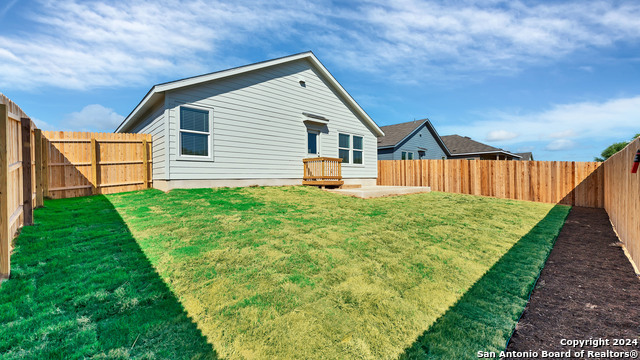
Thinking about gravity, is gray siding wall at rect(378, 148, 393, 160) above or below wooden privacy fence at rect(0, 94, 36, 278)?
above

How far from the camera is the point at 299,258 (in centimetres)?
349

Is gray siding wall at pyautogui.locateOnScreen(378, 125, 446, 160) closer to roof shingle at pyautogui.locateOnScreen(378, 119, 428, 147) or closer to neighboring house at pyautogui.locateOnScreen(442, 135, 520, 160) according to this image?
roof shingle at pyautogui.locateOnScreen(378, 119, 428, 147)

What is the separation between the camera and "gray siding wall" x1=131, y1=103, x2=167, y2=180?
28.1ft

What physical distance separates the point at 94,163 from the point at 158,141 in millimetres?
2032

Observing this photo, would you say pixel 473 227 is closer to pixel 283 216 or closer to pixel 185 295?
pixel 283 216

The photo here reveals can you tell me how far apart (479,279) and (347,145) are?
1086 cm

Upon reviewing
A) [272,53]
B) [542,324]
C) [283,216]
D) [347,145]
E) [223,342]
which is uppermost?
[272,53]

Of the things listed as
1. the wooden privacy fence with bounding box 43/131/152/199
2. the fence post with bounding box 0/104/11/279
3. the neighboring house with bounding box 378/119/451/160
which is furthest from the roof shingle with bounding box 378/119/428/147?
the fence post with bounding box 0/104/11/279

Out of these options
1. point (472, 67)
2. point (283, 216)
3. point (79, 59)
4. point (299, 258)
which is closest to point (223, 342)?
point (299, 258)

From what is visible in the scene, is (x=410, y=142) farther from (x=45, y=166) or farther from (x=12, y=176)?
(x=12, y=176)

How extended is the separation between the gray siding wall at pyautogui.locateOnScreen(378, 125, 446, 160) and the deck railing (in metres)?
11.0

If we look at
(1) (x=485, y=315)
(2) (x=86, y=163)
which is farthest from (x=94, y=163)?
(1) (x=485, y=315)

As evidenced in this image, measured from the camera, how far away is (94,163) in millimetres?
8531

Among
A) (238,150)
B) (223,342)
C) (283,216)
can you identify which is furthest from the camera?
(238,150)
